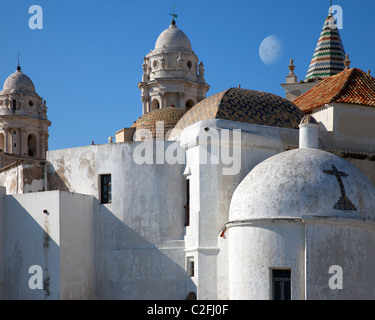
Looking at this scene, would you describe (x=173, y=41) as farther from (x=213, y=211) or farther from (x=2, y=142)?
(x=213, y=211)

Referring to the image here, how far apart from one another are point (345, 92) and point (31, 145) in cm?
2418

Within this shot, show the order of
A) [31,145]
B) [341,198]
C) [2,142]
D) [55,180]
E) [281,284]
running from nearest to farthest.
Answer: [281,284] < [341,198] < [55,180] < [2,142] < [31,145]

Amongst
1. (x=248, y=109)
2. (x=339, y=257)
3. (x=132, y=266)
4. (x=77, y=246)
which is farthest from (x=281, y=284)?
(x=77, y=246)

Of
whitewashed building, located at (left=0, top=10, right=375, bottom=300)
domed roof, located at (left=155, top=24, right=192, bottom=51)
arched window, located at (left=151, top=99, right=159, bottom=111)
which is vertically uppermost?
domed roof, located at (left=155, top=24, right=192, bottom=51)

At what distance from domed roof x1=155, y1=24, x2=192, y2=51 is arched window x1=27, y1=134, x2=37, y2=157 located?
1016 centimetres

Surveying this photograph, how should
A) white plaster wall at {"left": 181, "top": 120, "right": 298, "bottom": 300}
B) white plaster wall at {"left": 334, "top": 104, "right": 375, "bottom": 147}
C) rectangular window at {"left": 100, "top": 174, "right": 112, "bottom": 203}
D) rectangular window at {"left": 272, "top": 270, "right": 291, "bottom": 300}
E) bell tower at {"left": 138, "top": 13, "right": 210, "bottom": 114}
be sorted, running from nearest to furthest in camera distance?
Answer: rectangular window at {"left": 272, "top": 270, "right": 291, "bottom": 300} < white plaster wall at {"left": 181, "top": 120, "right": 298, "bottom": 300} < rectangular window at {"left": 100, "top": 174, "right": 112, "bottom": 203} < white plaster wall at {"left": 334, "top": 104, "right": 375, "bottom": 147} < bell tower at {"left": 138, "top": 13, "right": 210, "bottom": 114}

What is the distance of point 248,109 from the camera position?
24406 mm

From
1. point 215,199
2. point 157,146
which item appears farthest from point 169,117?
point 215,199

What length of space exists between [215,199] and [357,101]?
6.06 metres

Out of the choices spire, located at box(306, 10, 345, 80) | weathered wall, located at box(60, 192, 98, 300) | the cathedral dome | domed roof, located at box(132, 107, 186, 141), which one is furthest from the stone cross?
spire, located at box(306, 10, 345, 80)

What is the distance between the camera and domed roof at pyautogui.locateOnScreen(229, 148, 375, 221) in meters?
20.9

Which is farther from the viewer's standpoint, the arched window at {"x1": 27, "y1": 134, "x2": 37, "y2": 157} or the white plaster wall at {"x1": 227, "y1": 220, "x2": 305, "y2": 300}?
the arched window at {"x1": 27, "y1": 134, "x2": 37, "y2": 157}

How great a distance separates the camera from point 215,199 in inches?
914

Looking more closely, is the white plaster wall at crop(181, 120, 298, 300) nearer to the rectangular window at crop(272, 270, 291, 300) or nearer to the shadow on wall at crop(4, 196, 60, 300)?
the rectangular window at crop(272, 270, 291, 300)
